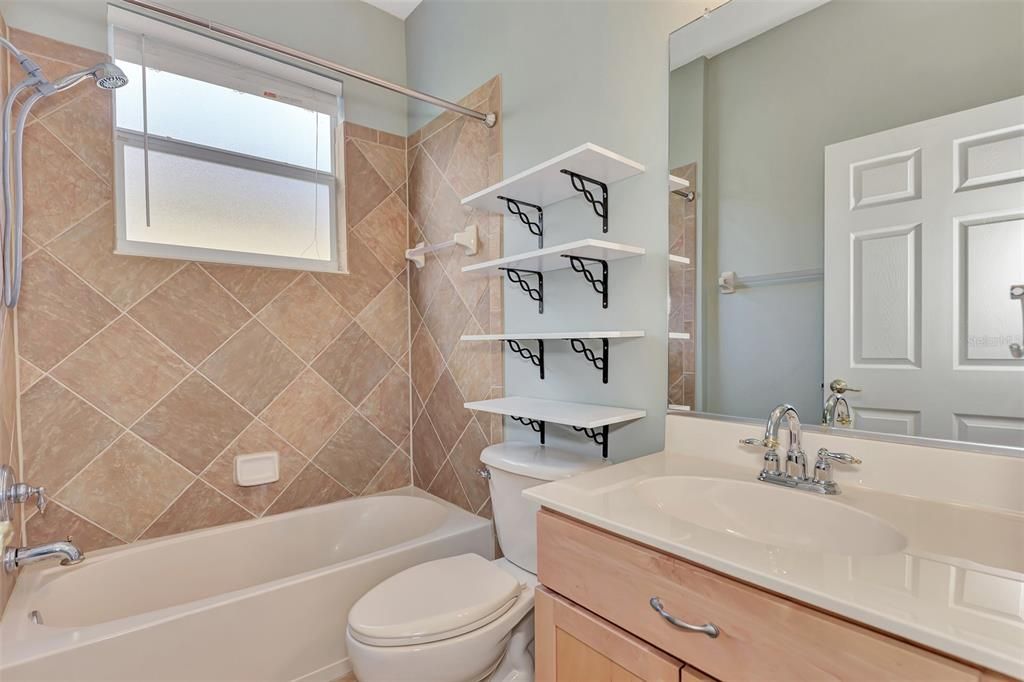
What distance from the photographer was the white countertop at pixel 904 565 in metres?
0.55

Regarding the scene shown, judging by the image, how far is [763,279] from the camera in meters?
1.22

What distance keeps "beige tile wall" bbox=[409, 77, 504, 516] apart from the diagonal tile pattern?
1 centimetres

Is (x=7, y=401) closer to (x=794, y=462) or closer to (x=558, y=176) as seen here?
(x=558, y=176)

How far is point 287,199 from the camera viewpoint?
7.41 feet

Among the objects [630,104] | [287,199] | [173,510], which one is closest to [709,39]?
[630,104]

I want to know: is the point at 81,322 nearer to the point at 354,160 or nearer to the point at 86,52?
the point at 86,52

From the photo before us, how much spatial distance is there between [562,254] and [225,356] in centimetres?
146

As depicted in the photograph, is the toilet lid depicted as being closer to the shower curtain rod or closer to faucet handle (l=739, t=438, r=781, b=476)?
faucet handle (l=739, t=438, r=781, b=476)

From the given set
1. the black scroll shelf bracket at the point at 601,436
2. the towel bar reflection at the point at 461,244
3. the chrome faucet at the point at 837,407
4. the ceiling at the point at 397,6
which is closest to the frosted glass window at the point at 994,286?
the chrome faucet at the point at 837,407

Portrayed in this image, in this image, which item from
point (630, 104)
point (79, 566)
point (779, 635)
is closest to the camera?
point (779, 635)

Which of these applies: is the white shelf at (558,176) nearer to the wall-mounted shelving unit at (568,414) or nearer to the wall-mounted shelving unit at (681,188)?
the wall-mounted shelving unit at (681,188)

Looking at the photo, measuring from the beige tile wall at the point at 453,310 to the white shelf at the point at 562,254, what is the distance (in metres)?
0.26

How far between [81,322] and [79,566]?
0.82m

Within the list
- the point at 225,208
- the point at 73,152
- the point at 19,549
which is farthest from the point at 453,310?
the point at 19,549
